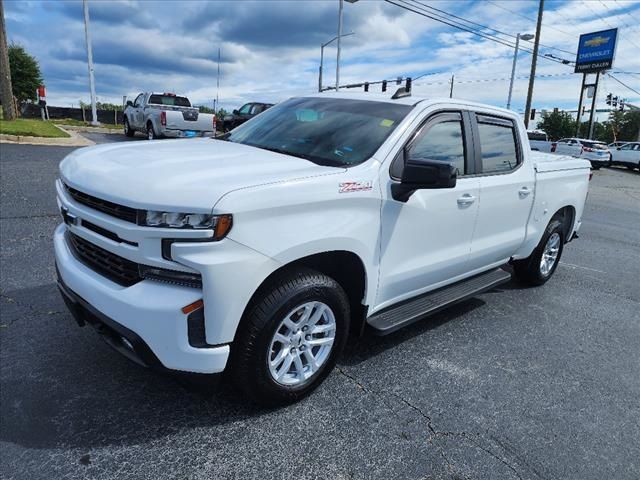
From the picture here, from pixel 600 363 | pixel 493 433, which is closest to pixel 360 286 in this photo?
pixel 493 433

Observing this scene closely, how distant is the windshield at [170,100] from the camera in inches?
728

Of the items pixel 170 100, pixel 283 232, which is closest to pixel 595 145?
pixel 170 100

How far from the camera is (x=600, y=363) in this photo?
148 inches

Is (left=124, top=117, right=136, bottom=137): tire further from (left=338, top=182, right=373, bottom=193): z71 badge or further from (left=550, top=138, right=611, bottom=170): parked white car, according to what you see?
(left=550, top=138, right=611, bottom=170): parked white car

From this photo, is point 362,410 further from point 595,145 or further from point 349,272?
point 595,145

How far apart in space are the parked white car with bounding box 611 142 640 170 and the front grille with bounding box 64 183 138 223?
116 feet

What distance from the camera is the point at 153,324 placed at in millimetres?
2264

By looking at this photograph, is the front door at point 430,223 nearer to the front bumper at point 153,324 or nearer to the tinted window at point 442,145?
the tinted window at point 442,145

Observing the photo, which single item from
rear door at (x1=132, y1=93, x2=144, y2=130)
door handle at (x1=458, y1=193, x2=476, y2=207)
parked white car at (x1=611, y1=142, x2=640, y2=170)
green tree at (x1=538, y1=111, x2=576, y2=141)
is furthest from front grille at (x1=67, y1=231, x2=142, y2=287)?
green tree at (x1=538, y1=111, x2=576, y2=141)

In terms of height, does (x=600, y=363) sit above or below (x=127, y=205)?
below

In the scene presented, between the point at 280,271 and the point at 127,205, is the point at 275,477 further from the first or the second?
the point at 127,205

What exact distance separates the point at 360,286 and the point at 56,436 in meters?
1.88

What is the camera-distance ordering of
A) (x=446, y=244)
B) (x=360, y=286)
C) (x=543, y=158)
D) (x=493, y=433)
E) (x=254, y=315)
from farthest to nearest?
(x=543, y=158), (x=446, y=244), (x=360, y=286), (x=493, y=433), (x=254, y=315)

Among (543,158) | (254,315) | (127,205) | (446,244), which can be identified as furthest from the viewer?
(543,158)
